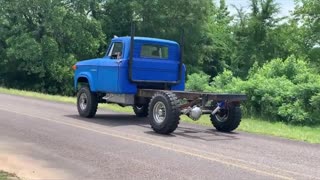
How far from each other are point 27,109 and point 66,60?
32290 mm

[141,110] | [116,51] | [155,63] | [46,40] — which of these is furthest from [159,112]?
[46,40]

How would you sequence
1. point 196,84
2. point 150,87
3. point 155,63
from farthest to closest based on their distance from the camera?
point 196,84 < point 150,87 < point 155,63

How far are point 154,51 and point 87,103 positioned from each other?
2.65 m

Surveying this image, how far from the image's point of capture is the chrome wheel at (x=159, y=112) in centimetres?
1311

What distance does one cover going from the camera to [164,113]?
1305 centimetres

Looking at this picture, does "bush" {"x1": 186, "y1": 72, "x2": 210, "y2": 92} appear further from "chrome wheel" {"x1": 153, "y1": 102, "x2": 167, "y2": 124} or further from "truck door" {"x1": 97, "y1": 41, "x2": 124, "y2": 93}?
"chrome wheel" {"x1": 153, "y1": 102, "x2": 167, "y2": 124}

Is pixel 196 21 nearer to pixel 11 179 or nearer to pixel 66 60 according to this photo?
pixel 66 60

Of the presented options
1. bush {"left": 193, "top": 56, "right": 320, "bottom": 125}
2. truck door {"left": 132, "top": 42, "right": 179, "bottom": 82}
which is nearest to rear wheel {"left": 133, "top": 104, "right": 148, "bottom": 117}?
truck door {"left": 132, "top": 42, "right": 179, "bottom": 82}

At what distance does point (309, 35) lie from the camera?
53.8 metres

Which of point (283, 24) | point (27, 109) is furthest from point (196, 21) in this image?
point (27, 109)

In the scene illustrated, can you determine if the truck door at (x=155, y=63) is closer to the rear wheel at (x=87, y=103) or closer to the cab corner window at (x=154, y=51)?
the cab corner window at (x=154, y=51)

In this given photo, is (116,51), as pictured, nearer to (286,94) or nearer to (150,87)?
(150,87)

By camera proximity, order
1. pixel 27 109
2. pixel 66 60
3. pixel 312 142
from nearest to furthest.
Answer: pixel 312 142
pixel 27 109
pixel 66 60

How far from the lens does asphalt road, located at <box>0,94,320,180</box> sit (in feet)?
27.7
